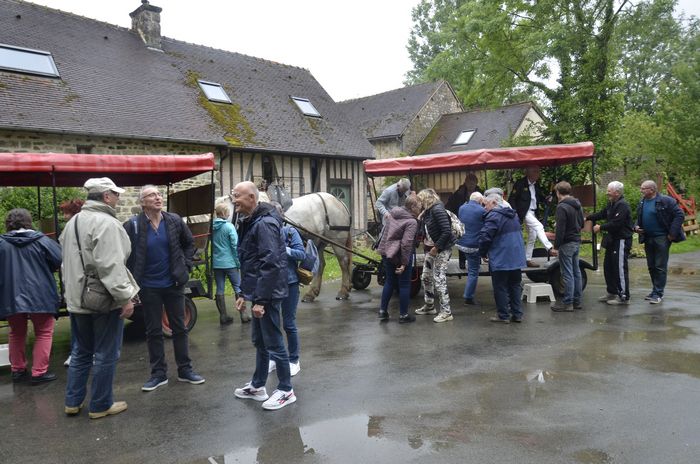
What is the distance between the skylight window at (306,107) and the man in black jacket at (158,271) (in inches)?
611

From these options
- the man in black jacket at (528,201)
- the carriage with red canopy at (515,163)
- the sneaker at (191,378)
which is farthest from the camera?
the man in black jacket at (528,201)

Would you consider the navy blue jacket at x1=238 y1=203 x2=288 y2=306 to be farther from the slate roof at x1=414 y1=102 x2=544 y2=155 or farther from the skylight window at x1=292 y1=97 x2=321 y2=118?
the slate roof at x1=414 y1=102 x2=544 y2=155

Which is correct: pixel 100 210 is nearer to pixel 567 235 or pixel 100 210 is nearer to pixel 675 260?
pixel 567 235

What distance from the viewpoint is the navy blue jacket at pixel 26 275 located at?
5270 millimetres

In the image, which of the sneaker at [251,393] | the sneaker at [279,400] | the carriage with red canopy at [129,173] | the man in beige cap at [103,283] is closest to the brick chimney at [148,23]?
the carriage with red canopy at [129,173]

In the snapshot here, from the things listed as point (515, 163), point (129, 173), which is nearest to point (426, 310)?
point (515, 163)

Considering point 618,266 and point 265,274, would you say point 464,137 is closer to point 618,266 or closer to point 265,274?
point 618,266

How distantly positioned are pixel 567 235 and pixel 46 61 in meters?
14.2

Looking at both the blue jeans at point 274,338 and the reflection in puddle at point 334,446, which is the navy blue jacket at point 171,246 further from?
the reflection in puddle at point 334,446

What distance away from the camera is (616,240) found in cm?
837

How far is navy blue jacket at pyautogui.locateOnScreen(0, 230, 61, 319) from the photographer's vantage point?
5.27 metres

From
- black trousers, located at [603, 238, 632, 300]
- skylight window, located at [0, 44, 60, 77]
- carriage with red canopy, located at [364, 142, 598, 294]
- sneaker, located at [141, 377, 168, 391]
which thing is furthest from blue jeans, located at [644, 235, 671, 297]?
skylight window, located at [0, 44, 60, 77]

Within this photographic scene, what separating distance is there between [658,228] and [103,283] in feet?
25.7

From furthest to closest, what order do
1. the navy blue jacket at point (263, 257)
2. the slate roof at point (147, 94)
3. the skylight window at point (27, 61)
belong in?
the skylight window at point (27, 61)
the slate roof at point (147, 94)
the navy blue jacket at point (263, 257)
